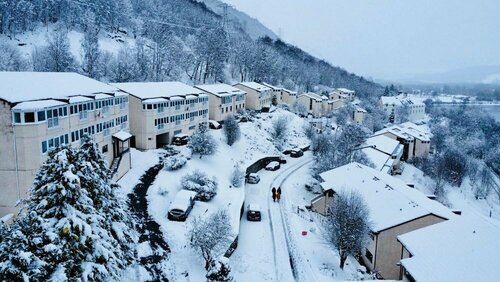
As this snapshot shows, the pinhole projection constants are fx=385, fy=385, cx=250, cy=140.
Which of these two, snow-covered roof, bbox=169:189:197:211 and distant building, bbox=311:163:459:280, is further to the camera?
snow-covered roof, bbox=169:189:197:211

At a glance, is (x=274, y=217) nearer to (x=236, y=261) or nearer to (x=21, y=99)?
(x=236, y=261)

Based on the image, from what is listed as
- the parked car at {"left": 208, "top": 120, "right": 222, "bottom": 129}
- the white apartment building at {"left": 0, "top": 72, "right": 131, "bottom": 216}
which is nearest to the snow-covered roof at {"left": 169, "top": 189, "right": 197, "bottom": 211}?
the white apartment building at {"left": 0, "top": 72, "right": 131, "bottom": 216}

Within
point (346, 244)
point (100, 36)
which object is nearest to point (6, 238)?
point (346, 244)

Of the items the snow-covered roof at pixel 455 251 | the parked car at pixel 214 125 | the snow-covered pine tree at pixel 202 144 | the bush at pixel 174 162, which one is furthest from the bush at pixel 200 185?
the parked car at pixel 214 125

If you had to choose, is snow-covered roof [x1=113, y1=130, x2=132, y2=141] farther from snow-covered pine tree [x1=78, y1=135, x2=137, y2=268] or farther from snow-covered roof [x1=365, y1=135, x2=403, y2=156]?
snow-covered roof [x1=365, y1=135, x2=403, y2=156]

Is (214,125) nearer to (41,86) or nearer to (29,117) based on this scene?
(41,86)

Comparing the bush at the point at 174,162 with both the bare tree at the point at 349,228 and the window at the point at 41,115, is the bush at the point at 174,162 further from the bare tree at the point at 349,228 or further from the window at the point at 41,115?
the bare tree at the point at 349,228

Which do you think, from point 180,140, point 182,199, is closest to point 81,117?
point 182,199
